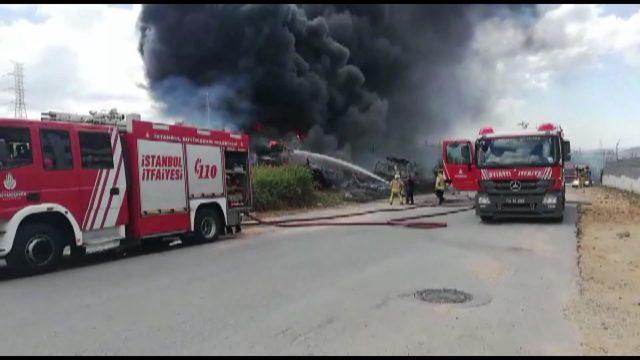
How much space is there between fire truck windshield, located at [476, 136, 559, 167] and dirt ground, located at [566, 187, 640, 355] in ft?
7.26

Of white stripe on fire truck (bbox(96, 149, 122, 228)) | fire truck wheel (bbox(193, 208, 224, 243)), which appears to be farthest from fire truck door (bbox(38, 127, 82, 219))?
fire truck wheel (bbox(193, 208, 224, 243))

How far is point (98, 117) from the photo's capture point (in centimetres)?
1024

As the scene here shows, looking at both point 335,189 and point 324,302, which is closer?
point 324,302

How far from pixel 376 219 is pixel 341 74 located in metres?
22.2

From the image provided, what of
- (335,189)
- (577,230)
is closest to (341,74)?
(335,189)

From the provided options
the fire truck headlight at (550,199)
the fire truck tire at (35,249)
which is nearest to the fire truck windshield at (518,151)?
the fire truck headlight at (550,199)

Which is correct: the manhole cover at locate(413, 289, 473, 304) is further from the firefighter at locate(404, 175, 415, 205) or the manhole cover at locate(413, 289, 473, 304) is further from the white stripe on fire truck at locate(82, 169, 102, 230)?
the firefighter at locate(404, 175, 415, 205)

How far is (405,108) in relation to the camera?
149ft

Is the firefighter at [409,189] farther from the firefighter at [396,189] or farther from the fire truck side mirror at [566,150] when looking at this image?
the fire truck side mirror at [566,150]

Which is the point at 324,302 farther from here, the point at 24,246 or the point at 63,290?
the point at 24,246

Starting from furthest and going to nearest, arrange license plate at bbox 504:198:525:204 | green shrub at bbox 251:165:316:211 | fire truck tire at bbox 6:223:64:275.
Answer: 1. green shrub at bbox 251:165:316:211
2. license plate at bbox 504:198:525:204
3. fire truck tire at bbox 6:223:64:275

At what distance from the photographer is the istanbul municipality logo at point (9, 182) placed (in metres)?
8.20

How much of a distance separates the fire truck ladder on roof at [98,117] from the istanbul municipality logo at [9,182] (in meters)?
1.44

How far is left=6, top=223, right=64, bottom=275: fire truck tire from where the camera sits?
830 cm
